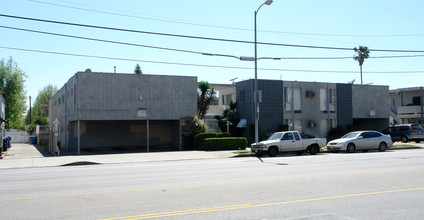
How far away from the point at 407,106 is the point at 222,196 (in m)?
47.8

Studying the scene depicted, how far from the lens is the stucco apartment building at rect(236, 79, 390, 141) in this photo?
106ft

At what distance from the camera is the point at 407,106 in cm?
4919

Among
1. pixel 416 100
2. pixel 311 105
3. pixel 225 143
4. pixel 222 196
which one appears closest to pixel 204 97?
pixel 225 143

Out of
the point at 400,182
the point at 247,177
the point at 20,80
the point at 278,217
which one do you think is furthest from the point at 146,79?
the point at 20,80

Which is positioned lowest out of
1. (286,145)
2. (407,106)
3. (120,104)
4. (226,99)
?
(286,145)

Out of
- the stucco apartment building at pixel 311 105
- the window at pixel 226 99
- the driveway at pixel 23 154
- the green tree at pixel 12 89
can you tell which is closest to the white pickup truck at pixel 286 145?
the stucco apartment building at pixel 311 105

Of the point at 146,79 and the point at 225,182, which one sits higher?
the point at 146,79

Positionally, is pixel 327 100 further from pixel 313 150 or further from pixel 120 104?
pixel 120 104

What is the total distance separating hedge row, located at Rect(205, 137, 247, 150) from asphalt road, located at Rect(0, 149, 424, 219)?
14.0 meters

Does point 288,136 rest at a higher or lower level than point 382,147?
higher

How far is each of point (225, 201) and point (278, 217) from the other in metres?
1.69

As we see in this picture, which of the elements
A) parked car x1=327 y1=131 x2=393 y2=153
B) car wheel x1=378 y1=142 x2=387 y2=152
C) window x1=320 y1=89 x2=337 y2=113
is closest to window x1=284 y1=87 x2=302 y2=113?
window x1=320 y1=89 x2=337 y2=113

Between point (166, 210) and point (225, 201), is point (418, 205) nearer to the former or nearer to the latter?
point (225, 201)

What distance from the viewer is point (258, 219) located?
6562 mm
